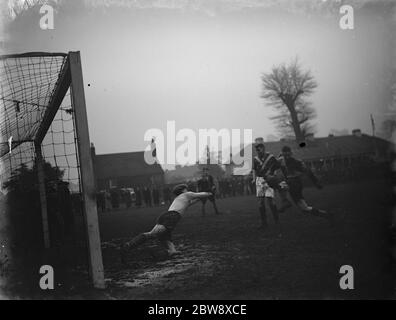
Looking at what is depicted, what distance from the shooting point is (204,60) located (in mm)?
4715

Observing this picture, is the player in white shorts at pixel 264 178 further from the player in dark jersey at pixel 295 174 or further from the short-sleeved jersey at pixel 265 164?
the player in dark jersey at pixel 295 174

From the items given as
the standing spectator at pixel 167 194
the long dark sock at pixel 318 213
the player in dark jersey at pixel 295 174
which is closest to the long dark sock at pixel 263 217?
the player in dark jersey at pixel 295 174

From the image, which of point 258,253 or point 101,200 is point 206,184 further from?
point 101,200

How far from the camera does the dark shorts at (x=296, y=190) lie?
4.70 metres

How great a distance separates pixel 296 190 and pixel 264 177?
474 millimetres

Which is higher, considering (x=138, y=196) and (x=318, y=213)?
(x=138, y=196)

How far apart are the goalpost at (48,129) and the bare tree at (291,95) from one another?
Answer: 97.4 inches

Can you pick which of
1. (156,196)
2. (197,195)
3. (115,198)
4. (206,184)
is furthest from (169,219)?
(115,198)

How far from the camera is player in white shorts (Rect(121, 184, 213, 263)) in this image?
175 inches

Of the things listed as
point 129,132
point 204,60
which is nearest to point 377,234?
point 204,60

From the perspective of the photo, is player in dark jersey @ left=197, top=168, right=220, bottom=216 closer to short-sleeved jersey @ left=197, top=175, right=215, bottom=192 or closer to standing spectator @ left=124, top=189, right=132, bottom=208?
short-sleeved jersey @ left=197, top=175, right=215, bottom=192

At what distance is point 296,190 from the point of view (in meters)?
4.73

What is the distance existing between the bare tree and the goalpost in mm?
2475
